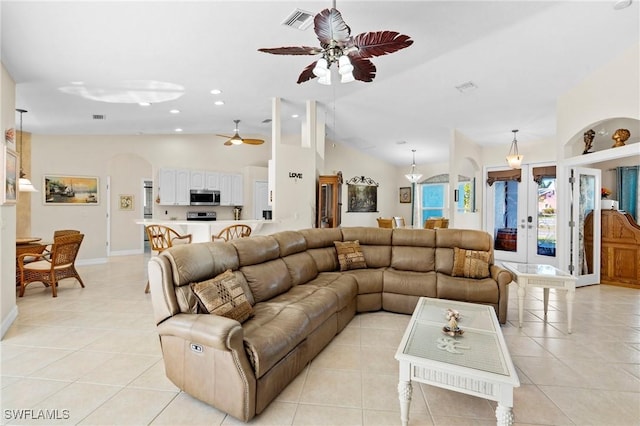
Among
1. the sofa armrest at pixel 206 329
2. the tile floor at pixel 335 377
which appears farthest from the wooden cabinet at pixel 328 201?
the sofa armrest at pixel 206 329

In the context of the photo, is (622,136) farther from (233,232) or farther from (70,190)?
(70,190)

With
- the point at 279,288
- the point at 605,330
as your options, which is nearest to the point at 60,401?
the point at 279,288

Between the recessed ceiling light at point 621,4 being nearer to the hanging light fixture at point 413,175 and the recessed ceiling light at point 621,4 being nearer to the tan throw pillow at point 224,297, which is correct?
the tan throw pillow at point 224,297

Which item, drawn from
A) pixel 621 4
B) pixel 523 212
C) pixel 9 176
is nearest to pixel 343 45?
pixel 621 4

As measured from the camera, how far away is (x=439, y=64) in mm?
4039

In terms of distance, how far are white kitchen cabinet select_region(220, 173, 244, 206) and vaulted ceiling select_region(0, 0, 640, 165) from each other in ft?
8.15

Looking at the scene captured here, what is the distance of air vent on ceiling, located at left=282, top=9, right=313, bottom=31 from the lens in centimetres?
276

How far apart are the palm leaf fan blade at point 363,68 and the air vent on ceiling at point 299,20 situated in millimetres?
630

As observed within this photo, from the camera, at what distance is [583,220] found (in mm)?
5336

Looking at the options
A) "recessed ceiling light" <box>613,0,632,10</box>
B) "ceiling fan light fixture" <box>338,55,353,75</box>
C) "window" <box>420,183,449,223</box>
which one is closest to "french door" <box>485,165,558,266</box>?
"window" <box>420,183,449,223</box>

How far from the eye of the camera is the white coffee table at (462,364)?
1647mm

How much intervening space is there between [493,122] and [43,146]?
9217mm

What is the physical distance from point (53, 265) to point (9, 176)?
5.92 feet

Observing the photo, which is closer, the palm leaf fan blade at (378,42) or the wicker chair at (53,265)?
the palm leaf fan blade at (378,42)
